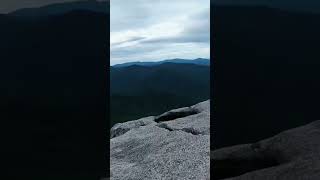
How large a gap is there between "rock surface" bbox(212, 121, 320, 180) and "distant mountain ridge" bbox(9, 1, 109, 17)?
150 centimetres

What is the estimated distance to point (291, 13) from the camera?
134 inches

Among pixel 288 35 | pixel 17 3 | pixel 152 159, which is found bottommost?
pixel 152 159

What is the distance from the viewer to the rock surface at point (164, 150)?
532 centimetres

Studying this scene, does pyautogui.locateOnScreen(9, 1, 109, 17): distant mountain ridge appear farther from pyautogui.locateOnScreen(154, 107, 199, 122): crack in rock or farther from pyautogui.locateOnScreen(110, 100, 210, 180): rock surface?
pyautogui.locateOnScreen(154, 107, 199, 122): crack in rock

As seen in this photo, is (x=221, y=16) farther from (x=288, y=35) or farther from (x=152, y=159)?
(x=152, y=159)

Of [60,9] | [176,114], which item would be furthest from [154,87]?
[60,9]

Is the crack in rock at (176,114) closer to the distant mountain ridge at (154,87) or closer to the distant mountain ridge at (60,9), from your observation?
the distant mountain ridge at (154,87)

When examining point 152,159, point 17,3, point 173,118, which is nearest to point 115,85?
point 173,118

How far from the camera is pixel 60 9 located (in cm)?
354

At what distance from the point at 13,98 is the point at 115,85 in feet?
29.1

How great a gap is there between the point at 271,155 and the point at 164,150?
267cm

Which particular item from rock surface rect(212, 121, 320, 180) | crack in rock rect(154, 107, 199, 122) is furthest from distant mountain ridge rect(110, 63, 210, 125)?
rock surface rect(212, 121, 320, 180)

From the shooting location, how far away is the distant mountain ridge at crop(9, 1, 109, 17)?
349 cm

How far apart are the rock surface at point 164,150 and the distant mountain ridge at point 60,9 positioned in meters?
2.35
